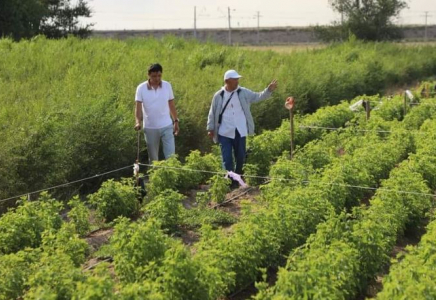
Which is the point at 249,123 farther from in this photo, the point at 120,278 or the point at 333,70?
the point at 333,70

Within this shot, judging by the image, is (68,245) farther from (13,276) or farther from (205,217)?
(205,217)

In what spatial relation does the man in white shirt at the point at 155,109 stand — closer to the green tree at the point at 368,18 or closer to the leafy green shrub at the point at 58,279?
the leafy green shrub at the point at 58,279

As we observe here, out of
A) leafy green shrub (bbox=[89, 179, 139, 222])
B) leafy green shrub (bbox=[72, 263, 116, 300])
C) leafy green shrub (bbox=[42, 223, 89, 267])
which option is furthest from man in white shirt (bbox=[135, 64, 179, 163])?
leafy green shrub (bbox=[72, 263, 116, 300])

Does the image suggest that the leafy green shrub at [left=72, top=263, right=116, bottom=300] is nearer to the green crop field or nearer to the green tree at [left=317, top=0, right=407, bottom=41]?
the green crop field

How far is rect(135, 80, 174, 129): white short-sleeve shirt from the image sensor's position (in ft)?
30.1

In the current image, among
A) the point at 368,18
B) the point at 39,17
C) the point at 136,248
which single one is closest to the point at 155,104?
the point at 136,248

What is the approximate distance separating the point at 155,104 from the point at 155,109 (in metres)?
0.07

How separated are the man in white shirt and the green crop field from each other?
16.7 inches

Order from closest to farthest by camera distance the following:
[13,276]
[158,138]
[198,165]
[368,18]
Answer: [13,276] → [158,138] → [198,165] → [368,18]

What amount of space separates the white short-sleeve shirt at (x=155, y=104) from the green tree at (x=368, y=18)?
119 feet

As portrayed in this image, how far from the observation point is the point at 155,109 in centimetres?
923

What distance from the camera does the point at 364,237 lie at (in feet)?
19.9

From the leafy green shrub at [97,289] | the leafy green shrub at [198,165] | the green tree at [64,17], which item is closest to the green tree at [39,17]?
the green tree at [64,17]

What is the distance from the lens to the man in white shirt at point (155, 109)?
918 cm
